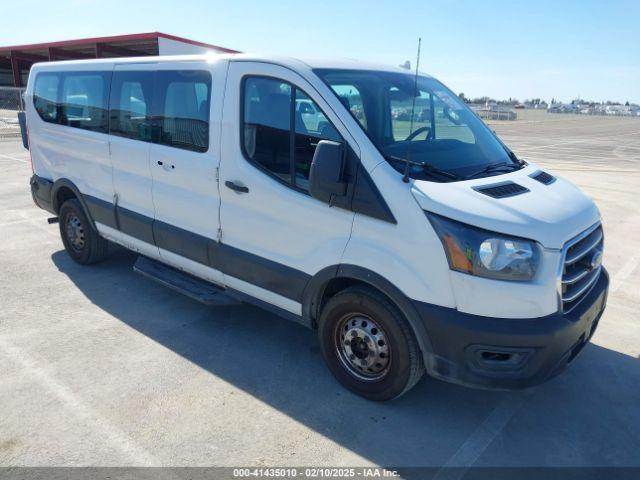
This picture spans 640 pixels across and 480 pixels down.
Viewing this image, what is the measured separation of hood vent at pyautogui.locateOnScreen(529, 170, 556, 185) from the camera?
3.49m

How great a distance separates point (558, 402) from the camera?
3.37 metres

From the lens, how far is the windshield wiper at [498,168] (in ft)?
10.6

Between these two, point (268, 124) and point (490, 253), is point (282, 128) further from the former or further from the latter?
point (490, 253)

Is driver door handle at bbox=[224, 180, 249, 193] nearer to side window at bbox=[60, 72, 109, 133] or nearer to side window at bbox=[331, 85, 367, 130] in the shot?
side window at bbox=[331, 85, 367, 130]

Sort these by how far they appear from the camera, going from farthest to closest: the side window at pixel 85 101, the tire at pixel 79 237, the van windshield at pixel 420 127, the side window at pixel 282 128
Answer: the tire at pixel 79 237 < the side window at pixel 85 101 < the side window at pixel 282 128 < the van windshield at pixel 420 127

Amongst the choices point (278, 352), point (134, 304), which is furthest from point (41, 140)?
point (278, 352)

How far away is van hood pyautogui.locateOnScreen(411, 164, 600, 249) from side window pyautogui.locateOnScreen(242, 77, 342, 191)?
2.42 feet

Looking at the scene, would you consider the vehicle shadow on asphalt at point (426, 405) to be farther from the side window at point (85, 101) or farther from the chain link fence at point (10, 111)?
the chain link fence at point (10, 111)

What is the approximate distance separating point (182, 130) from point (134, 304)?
177cm

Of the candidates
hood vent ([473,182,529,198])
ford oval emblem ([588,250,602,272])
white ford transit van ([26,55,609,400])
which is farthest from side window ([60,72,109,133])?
ford oval emblem ([588,250,602,272])

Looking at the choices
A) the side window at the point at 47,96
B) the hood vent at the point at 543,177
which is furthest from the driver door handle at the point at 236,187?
the side window at the point at 47,96

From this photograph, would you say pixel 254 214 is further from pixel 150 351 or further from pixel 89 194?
pixel 89 194

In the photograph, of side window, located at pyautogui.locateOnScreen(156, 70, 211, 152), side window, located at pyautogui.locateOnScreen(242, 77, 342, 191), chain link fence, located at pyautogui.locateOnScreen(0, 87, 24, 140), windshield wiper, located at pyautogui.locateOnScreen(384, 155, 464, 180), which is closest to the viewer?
windshield wiper, located at pyautogui.locateOnScreen(384, 155, 464, 180)

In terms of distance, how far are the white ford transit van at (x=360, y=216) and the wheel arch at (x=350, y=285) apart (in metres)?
0.01
